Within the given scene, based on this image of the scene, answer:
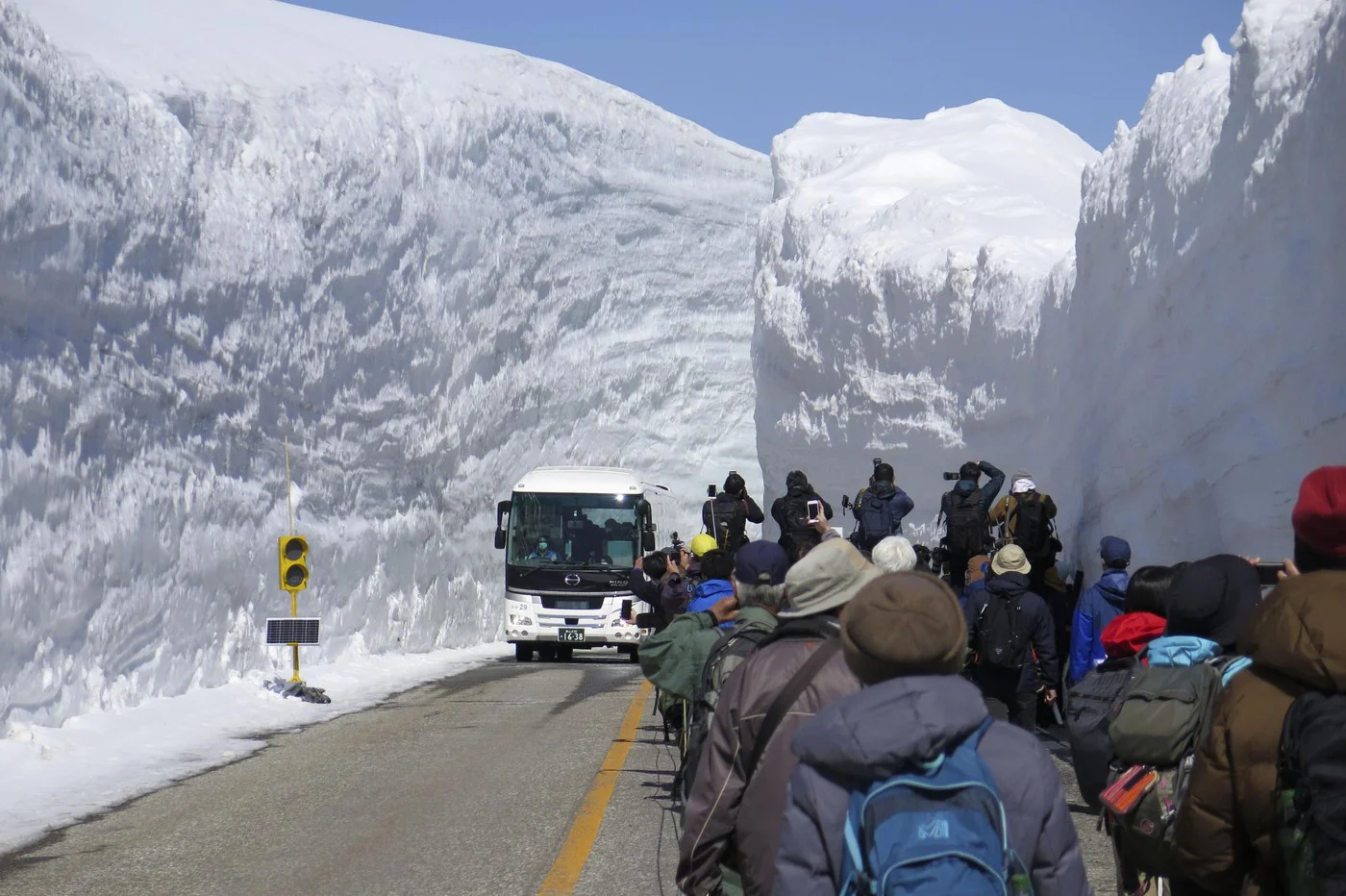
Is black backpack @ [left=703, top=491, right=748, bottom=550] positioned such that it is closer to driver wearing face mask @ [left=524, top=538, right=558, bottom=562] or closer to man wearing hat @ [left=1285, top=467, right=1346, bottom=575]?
driver wearing face mask @ [left=524, top=538, right=558, bottom=562]

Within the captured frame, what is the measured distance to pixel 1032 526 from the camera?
1177cm

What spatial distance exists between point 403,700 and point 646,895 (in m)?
9.58

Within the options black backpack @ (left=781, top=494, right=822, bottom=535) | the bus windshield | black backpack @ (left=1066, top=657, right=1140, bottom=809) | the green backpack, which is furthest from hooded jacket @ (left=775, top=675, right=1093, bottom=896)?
the bus windshield

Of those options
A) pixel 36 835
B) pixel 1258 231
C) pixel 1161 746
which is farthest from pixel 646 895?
pixel 1258 231

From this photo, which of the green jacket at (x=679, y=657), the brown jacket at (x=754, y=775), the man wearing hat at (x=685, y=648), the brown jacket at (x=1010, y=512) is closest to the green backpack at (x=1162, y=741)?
the brown jacket at (x=754, y=775)

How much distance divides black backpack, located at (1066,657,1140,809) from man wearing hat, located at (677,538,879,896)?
1.45 m

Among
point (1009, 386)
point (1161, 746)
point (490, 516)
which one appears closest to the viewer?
point (1161, 746)

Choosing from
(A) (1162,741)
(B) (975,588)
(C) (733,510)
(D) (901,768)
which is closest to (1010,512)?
(B) (975,588)

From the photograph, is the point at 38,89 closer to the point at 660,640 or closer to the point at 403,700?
the point at 403,700

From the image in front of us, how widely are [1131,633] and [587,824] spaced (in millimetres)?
3263

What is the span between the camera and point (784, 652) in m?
3.64

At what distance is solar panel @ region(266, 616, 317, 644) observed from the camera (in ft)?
48.8

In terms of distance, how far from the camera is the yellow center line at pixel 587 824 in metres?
6.34

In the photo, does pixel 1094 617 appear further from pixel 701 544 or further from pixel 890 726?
pixel 890 726
